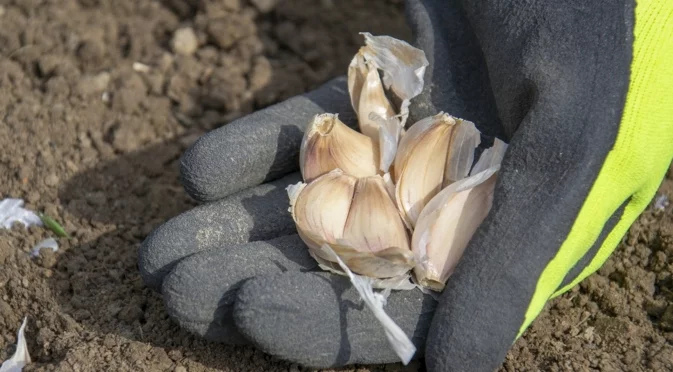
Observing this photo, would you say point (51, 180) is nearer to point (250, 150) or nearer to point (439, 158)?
point (250, 150)

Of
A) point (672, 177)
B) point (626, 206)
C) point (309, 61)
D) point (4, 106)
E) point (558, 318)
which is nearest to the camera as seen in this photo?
point (626, 206)

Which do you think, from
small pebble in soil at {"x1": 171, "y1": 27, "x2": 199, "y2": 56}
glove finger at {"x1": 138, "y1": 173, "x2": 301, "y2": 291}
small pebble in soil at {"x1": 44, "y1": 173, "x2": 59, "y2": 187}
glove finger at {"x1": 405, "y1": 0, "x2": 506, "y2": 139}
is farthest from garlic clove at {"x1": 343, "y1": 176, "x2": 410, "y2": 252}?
small pebble in soil at {"x1": 171, "y1": 27, "x2": 199, "y2": 56}

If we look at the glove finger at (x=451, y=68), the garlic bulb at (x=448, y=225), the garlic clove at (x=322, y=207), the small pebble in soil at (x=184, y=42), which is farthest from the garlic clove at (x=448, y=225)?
the small pebble in soil at (x=184, y=42)

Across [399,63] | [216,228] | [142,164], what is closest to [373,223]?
[216,228]

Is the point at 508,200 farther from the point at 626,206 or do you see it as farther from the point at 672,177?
the point at 672,177

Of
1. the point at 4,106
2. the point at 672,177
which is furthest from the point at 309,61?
the point at 672,177

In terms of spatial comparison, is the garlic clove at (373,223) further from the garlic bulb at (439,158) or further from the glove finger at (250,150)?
the glove finger at (250,150)
